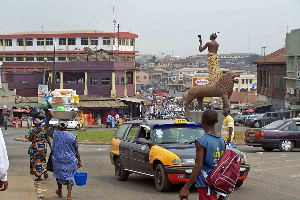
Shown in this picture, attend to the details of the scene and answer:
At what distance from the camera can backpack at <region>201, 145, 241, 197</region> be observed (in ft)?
27.1

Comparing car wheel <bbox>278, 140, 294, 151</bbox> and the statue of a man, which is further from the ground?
the statue of a man

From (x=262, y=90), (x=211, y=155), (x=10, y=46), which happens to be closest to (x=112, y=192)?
(x=211, y=155)

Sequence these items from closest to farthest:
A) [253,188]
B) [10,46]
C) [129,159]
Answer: [253,188], [129,159], [10,46]

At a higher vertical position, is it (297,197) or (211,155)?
(211,155)

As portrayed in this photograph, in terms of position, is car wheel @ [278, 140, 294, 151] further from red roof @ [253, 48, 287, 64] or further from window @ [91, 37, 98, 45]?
window @ [91, 37, 98, 45]

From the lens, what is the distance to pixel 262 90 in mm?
92188

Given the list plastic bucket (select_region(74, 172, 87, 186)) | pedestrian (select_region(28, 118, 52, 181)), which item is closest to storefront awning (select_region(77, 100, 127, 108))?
pedestrian (select_region(28, 118, 52, 181))

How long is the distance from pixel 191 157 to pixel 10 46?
11248 centimetres

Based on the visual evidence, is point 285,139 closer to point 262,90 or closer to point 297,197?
point 297,197

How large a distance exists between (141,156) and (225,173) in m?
7.80

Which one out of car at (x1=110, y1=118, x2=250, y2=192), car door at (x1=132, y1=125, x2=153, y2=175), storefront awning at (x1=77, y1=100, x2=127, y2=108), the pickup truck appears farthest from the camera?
storefront awning at (x1=77, y1=100, x2=127, y2=108)

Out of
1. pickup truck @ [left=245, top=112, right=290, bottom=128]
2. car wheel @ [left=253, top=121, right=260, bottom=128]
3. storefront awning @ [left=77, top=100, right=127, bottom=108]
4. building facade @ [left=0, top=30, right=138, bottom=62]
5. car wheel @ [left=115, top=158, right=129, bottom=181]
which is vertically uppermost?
building facade @ [left=0, top=30, right=138, bottom=62]

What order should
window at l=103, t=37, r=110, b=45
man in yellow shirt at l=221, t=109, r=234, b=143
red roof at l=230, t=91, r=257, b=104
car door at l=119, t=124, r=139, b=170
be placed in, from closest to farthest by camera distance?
car door at l=119, t=124, r=139, b=170
man in yellow shirt at l=221, t=109, r=234, b=143
red roof at l=230, t=91, r=257, b=104
window at l=103, t=37, r=110, b=45

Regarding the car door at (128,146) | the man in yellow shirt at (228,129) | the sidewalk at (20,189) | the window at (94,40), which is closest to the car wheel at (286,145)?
the man in yellow shirt at (228,129)
